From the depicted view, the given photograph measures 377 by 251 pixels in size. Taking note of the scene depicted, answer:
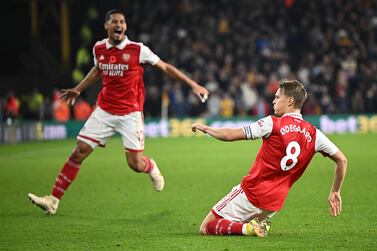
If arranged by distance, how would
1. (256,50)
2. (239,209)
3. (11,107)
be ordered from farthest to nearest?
(256,50) → (11,107) → (239,209)

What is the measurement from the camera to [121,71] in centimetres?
988

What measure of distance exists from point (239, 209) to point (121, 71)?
9.45ft

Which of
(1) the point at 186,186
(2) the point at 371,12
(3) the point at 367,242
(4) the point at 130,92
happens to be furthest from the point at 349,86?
(3) the point at 367,242

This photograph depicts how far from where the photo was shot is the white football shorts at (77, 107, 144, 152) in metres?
9.94

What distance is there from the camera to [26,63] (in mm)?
32625

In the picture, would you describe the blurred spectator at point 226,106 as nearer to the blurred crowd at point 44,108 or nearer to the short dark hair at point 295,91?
the blurred crowd at point 44,108

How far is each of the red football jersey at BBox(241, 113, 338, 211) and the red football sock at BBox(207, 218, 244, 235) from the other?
0.32 meters

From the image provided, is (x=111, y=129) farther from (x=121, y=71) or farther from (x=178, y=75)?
(x=178, y=75)

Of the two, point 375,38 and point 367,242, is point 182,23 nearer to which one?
point 375,38

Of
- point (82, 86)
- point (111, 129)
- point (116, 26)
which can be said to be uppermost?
point (116, 26)

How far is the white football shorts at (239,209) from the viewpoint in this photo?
7730 mm

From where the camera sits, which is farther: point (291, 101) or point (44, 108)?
point (44, 108)

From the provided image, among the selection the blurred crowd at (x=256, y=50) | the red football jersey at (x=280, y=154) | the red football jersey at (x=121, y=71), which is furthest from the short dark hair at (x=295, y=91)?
the blurred crowd at (x=256, y=50)

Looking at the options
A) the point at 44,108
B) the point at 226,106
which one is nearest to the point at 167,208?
the point at 44,108
